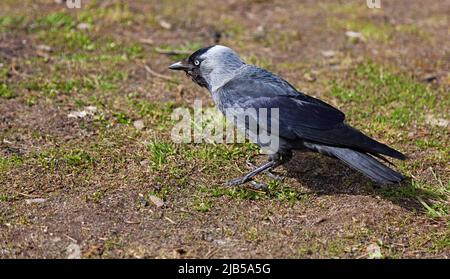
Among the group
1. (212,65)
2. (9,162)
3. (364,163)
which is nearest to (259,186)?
(364,163)

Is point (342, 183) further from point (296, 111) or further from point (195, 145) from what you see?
point (195, 145)

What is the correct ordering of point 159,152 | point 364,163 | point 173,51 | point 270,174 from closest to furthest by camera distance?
point 364,163 < point 270,174 < point 159,152 < point 173,51

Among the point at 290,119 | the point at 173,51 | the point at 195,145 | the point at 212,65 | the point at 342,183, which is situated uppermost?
the point at 212,65

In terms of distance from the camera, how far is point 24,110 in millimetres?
6418

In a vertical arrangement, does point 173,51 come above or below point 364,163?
above

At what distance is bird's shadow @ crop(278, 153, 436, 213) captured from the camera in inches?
200

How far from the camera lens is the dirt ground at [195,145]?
4500 millimetres

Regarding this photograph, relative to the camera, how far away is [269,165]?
17.3 ft

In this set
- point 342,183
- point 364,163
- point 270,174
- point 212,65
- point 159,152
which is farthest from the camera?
point 212,65

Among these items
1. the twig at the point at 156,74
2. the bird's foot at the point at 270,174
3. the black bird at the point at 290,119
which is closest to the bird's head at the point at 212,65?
the black bird at the point at 290,119

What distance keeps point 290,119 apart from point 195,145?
1.19 m

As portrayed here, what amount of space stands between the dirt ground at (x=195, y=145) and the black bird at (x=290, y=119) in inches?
13.7

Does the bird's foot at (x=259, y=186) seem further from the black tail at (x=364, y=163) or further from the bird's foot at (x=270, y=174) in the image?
the black tail at (x=364, y=163)

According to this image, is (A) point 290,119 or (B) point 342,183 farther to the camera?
(B) point 342,183
